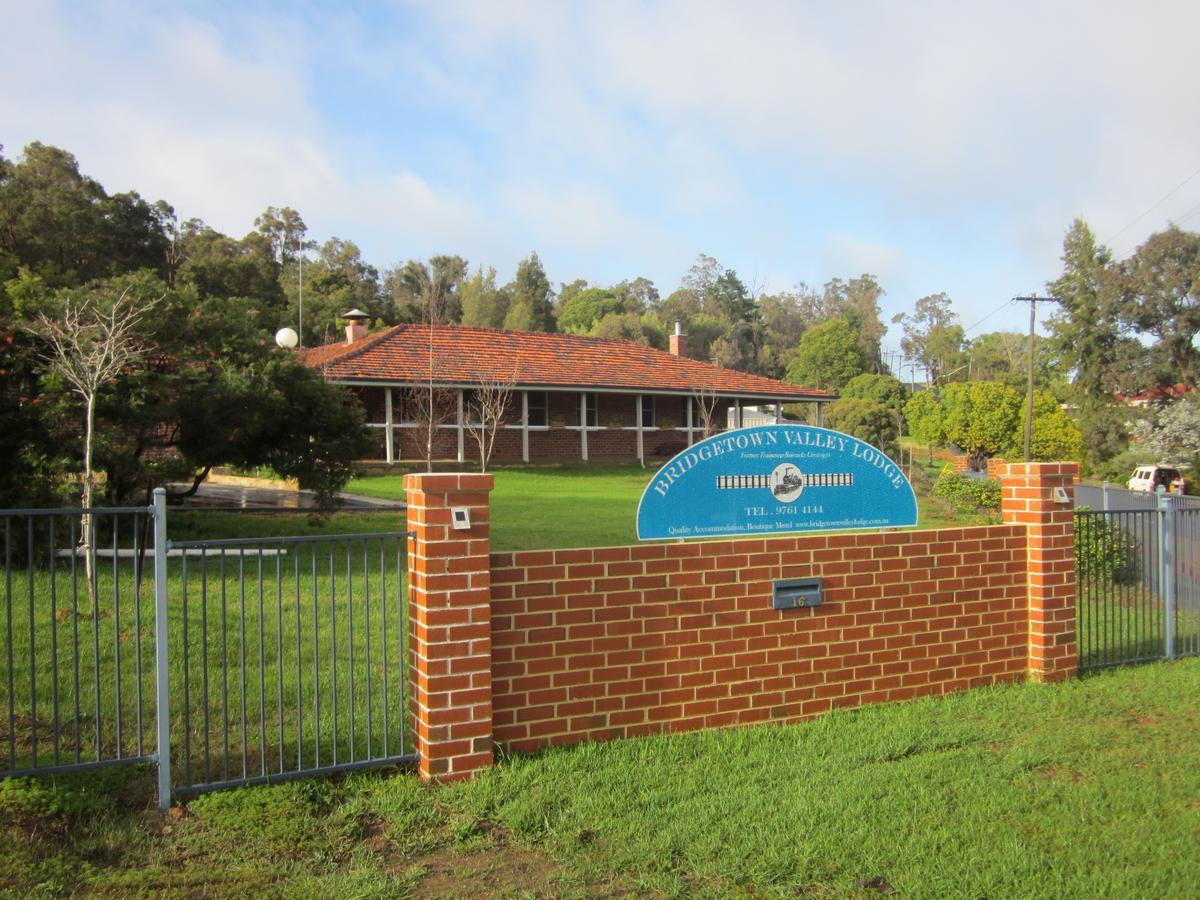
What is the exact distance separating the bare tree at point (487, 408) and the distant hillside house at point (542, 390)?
7.6 inches

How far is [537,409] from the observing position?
97.1ft

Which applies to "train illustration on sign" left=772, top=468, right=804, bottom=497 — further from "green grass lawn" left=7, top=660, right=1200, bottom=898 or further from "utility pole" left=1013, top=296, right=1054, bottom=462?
"utility pole" left=1013, top=296, right=1054, bottom=462

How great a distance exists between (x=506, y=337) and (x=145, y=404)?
20.5 metres

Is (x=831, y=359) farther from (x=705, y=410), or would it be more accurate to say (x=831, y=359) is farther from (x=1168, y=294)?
(x=705, y=410)

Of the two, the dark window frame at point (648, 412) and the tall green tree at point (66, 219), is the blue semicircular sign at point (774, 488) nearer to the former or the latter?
the dark window frame at point (648, 412)

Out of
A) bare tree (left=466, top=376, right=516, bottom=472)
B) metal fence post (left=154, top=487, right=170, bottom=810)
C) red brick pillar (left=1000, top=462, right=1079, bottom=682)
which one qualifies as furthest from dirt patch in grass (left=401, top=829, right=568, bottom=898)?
bare tree (left=466, top=376, right=516, bottom=472)

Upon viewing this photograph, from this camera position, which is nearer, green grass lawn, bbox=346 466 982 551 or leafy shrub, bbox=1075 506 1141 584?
leafy shrub, bbox=1075 506 1141 584

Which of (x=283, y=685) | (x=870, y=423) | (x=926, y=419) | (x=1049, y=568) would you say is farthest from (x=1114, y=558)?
(x=926, y=419)

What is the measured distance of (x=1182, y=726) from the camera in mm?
5621

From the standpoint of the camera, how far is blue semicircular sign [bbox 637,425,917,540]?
224 inches

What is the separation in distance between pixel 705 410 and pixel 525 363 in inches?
249

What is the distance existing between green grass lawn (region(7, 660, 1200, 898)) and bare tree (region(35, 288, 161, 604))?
5.53 meters

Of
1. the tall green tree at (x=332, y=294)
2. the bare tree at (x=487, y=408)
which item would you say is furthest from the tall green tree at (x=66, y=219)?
the bare tree at (x=487, y=408)

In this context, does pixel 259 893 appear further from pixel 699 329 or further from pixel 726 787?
pixel 699 329
